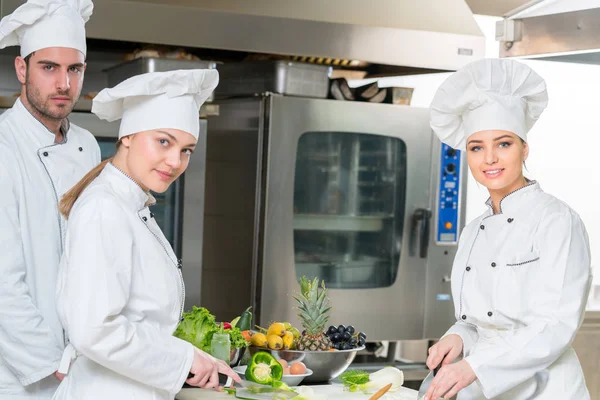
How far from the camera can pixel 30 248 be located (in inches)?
103

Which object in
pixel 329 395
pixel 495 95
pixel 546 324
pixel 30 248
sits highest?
pixel 495 95

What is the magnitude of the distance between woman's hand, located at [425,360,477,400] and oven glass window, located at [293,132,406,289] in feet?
6.43

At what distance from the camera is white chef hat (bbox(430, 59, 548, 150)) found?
2387 millimetres

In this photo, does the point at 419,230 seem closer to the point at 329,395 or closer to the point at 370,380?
the point at 370,380

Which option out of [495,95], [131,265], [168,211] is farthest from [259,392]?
[168,211]

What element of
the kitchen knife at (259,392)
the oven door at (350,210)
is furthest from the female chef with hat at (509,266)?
the oven door at (350,210)

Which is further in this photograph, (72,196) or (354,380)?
(354,380)

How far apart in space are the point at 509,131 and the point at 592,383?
1.79m

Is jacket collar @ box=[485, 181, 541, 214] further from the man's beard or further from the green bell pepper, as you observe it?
the man's beard

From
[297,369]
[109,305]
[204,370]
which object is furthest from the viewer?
[297,369]

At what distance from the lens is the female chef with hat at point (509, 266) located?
7.25 feet

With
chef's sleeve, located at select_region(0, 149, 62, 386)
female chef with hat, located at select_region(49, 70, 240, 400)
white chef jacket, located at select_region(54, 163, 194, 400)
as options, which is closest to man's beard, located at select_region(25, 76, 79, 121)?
chef's sleeve, located at select_region(0, 149, 62, 386)

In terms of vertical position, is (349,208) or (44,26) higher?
(44,26)

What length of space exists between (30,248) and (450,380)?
1279mm
